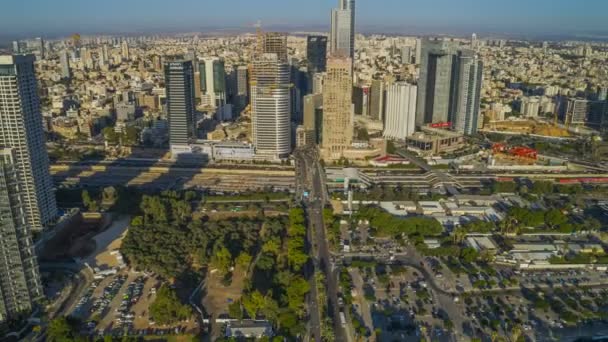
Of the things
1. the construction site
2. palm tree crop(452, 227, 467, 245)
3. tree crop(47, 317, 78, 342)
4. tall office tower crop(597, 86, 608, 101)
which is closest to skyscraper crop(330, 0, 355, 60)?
the construction site

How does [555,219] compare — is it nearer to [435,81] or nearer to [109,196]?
[435,81]

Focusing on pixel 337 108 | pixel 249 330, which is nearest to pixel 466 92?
pixel 337 108

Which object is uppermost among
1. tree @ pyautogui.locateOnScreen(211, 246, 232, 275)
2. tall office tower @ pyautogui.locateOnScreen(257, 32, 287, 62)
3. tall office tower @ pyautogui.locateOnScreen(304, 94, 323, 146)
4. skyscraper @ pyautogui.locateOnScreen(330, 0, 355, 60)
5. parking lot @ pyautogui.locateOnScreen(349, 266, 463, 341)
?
skyscraper @ pyautogui.locateOnScreen(330, 0, 355, 60)

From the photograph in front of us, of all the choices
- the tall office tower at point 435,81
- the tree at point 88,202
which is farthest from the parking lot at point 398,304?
the tall office tower at point 435,81

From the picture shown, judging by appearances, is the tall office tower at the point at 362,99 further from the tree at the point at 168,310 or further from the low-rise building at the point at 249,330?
the tree at the point at 168,310

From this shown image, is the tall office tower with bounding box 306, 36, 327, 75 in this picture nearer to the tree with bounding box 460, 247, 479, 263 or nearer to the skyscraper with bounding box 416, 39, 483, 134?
the skyscraper with bounding box 416, 39, 483, 134

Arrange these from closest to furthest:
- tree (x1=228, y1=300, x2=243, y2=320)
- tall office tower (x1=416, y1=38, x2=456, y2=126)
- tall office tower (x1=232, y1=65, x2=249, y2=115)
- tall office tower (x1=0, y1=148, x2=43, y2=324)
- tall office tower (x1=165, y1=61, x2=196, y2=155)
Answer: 1. tall office tower (x1=0, y1=148, x2=43, y2=324)
2. tree (x1=228, y1=300, x2=243, y2=320)
3. tall office tower (x1=165, y1=61, x2=196, y2=155)
4. tall office tower (x1=416, y1=38, x2=456, y2=126)
5. tall office tower (x1=232, y1=65, x2=249, y2=115)
